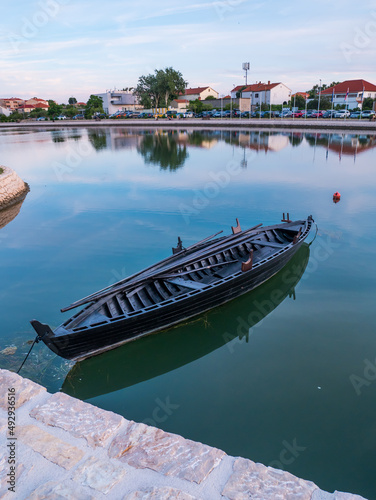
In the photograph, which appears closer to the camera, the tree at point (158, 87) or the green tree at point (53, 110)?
the tree at point (158, 87)

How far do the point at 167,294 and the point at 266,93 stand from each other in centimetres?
9206

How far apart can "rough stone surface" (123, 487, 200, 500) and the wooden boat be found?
4.16m

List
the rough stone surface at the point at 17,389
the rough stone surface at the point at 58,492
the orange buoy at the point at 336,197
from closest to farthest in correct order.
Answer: the rough stone surface at the point at 58,492
the rough stone surface at the point at 17,389
the orange buoy at the point at 336,197

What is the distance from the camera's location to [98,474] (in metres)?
3.59

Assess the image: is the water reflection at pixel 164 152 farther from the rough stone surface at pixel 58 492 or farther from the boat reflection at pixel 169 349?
the rough stone surface at pixel 58 492

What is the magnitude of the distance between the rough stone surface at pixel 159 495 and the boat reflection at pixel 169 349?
4187mm

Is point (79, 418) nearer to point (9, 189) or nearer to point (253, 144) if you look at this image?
point (9, 189)

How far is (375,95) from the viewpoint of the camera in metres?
88.8

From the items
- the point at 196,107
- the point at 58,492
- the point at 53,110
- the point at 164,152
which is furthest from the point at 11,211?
the point at 53,110

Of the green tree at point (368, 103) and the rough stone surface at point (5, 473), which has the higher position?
the green tree at point (368, 103)

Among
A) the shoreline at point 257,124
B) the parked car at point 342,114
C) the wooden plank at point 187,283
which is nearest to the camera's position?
the wooden plank at point 187,283

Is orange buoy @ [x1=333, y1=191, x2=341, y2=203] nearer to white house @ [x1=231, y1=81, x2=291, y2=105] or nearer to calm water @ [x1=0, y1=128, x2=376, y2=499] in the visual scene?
calm water @ [x1=0, y1=128, x2=376, y2=499]

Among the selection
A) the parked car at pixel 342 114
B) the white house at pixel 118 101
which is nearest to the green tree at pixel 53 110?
the white house at pixel 118 101

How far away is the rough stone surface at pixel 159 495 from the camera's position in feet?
10.9
